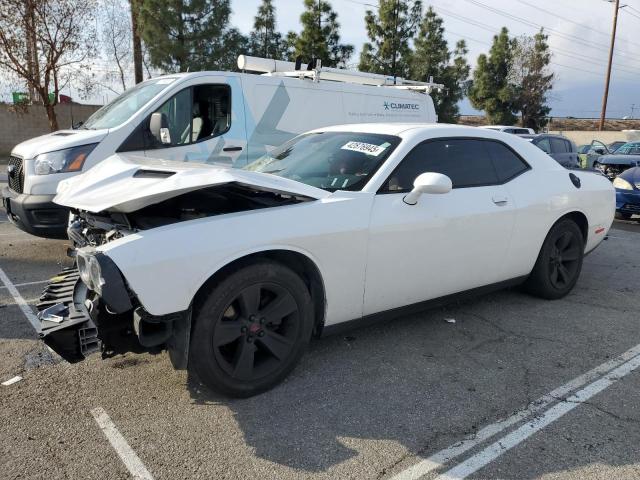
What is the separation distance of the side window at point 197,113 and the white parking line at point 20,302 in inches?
84.6

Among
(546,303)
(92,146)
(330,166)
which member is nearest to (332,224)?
(330,166)

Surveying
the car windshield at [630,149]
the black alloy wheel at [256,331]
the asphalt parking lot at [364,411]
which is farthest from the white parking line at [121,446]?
the car windshield at [630,149]

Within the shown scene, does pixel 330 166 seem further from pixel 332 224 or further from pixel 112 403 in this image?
pixel 112 403

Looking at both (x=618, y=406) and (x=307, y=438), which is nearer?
(x=307, y=438)

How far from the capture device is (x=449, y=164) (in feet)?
13.4

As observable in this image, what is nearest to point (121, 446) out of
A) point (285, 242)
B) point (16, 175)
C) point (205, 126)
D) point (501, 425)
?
point (285, 242)

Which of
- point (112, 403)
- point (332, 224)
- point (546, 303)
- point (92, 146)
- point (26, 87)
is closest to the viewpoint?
point (112, 403)

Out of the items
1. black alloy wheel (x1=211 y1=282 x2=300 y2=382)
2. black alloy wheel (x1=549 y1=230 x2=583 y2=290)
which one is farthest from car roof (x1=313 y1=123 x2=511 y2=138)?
black alloy wheel (x1=211 y1=282 x2=300 y2=382)

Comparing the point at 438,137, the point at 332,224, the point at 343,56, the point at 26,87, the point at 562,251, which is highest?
the point at 343,56

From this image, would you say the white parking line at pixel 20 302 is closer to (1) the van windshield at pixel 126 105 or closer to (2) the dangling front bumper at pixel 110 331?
(2) the dangling front bumper at pixel 110 331

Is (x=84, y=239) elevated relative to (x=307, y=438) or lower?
elevated

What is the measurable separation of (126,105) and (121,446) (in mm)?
5175

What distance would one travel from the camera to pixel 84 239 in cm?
346

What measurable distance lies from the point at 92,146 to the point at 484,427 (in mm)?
5129
